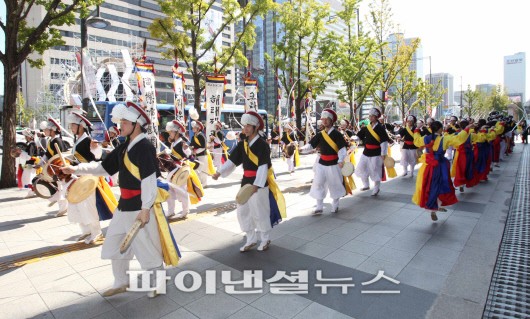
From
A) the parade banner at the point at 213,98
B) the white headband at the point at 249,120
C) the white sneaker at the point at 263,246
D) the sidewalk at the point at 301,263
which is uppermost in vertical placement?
the parade banner at the point at 213,98

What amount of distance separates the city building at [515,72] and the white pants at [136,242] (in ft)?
386

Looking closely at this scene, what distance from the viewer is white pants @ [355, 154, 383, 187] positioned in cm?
848

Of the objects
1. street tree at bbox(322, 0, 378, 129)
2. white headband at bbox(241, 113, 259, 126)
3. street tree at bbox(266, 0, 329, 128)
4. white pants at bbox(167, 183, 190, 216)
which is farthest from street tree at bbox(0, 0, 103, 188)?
street tree at bbox(322, 0, 378, 129)

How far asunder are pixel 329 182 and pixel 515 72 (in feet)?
400

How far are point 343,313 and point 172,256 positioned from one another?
1.78m

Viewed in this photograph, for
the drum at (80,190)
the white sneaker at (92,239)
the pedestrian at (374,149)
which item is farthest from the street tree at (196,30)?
the drum at (80,190)

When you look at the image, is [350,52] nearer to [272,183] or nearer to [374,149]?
[374,149]

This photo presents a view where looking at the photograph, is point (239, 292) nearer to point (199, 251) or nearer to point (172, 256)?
point (172, 256)

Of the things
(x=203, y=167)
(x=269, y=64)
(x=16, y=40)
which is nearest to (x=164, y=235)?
(x=203, y=167)

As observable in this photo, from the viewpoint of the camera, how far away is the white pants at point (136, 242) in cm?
344

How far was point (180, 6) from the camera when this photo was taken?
12.9 meters

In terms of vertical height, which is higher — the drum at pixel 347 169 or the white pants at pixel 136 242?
the drum at pixel 347 169

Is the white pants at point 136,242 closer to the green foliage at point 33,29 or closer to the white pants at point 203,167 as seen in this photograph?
the white pants at point 203,167

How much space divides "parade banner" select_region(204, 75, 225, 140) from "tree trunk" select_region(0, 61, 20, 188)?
19.2 ft
